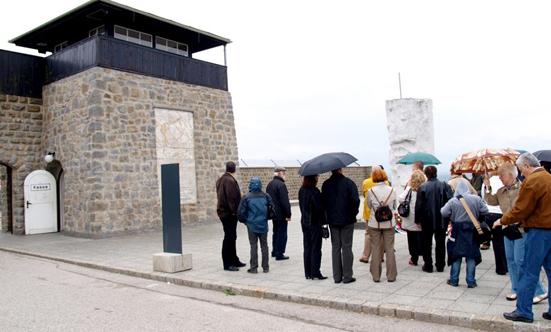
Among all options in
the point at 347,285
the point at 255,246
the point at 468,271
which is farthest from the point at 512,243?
the point at 255,246

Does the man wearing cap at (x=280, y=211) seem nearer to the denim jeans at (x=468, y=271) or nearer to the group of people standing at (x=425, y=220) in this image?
the group of people standing at (x=425, y=220)

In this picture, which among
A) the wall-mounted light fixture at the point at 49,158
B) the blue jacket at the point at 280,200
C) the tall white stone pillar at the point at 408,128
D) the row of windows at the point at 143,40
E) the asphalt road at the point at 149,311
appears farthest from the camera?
the row of windows at the point at 143,40

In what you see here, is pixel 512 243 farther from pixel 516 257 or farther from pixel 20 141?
pixel 20 141

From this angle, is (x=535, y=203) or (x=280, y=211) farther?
(x=280, y=211)

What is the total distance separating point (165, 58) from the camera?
1606cm

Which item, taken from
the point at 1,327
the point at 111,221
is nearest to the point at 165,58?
the point at 111,221

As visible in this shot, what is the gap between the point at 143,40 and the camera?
16.4 m

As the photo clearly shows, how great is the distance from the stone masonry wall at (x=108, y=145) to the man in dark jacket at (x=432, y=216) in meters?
9.75

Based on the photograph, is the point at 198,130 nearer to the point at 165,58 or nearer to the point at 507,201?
the point at 165,58

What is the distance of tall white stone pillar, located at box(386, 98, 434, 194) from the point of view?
43.8 ft

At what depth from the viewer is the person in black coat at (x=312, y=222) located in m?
6.98

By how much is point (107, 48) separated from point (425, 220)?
36.8ft

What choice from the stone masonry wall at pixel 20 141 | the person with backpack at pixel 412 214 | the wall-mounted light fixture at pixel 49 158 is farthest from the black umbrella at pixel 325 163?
the stone masonry wall at pixel 20 141

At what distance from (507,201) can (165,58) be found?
12820 mm
